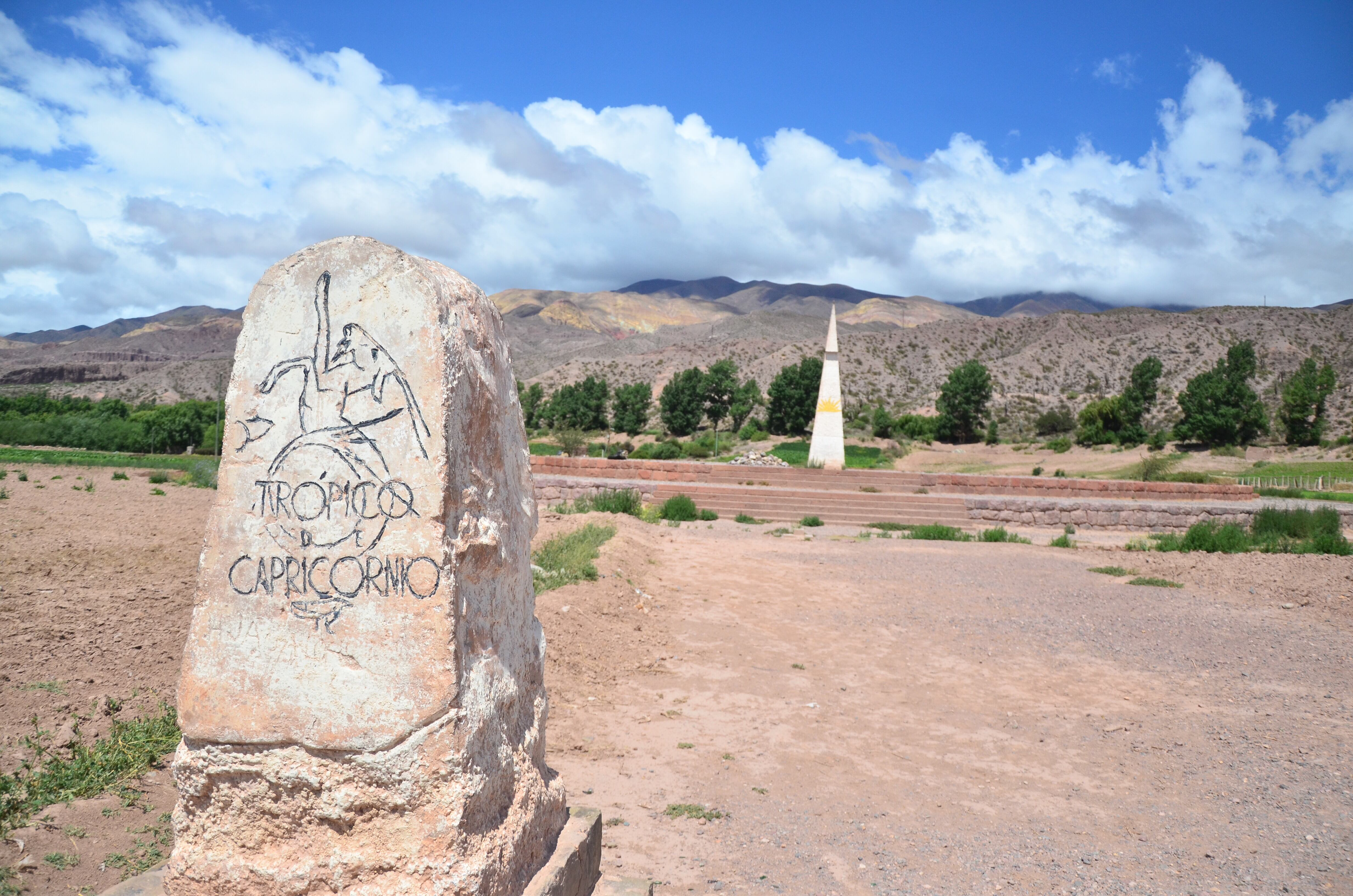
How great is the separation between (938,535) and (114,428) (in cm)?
3688

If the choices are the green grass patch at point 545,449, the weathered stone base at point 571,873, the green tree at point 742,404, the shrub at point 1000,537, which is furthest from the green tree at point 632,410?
the weathered stone base at point 571,873

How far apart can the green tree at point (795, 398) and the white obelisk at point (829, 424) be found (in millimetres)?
21957

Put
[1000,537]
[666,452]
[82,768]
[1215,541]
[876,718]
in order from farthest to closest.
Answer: [666,452] → [1000,537] → [1215,541] → [876,718] → [82,768]

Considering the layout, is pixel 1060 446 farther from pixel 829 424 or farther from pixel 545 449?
pixel 545 449

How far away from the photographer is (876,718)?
19.6 feet

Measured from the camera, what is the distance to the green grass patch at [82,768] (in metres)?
3.51

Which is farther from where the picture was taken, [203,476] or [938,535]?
[203,476]

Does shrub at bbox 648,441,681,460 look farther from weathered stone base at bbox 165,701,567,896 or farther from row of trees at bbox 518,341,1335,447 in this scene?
weathered stone base at bbox 165,701,567,896

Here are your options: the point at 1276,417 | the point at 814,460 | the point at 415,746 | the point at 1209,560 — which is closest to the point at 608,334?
the point at 1276,417

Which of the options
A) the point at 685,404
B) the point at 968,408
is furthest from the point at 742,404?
the point at 968,408

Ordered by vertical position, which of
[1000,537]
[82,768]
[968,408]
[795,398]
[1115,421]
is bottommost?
[1000,537]

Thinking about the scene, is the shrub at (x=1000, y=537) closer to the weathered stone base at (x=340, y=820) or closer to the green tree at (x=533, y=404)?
the weathered stone base at (x=340, y=820)

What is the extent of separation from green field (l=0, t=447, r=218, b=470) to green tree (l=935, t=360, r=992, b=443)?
35.8 m

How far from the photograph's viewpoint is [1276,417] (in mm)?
43969
